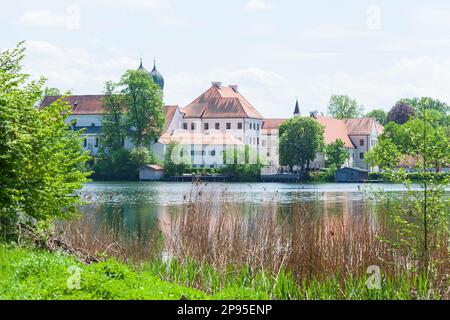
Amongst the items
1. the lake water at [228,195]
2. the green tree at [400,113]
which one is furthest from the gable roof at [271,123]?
the lake water at [228,195]

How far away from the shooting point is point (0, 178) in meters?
10.8

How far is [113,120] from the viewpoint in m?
76.2

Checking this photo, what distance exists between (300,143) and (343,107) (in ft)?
122

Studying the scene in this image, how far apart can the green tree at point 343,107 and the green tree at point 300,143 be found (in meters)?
34.2

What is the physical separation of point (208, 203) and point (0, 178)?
4.00 meters

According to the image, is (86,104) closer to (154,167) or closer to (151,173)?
(151,173)

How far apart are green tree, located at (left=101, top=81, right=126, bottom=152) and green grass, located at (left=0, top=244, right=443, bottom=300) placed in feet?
210

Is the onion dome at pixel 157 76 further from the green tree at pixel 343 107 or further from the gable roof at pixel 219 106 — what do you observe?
the green tree at pixel 343 107

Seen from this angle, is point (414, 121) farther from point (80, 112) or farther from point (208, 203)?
point (80, 112)

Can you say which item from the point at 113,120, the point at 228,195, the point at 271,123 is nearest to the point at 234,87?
the point at 271,123

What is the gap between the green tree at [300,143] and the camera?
75312 millimetres

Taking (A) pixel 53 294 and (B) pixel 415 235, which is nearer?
(A) pixel 53 294

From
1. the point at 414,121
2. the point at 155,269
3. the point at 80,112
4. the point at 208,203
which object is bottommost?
the point at 155,269

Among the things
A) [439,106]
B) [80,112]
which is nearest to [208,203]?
[80,112]
